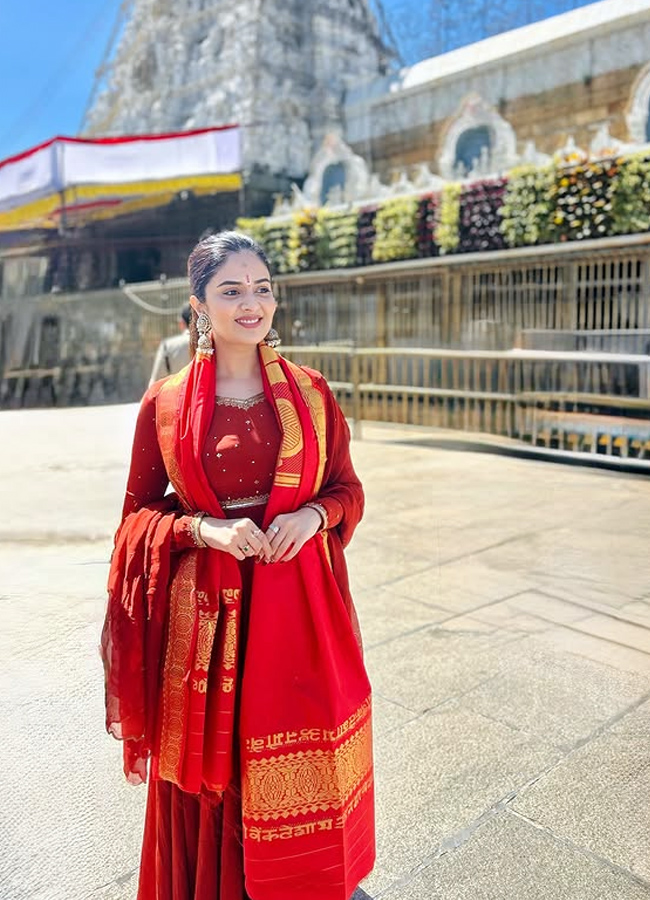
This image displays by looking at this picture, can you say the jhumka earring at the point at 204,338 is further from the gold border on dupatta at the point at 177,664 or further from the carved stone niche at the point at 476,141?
the carved stone niche at the point at 476,141

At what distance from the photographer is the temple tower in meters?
17.8

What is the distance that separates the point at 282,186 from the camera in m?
18.0

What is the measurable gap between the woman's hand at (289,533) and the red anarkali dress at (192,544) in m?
0.08

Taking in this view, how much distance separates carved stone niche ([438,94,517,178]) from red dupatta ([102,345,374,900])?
13.1m

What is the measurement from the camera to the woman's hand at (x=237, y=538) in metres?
1.60

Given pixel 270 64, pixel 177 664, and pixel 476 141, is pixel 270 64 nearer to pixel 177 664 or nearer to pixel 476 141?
pixel 476 141

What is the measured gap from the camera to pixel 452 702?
9.52 ft

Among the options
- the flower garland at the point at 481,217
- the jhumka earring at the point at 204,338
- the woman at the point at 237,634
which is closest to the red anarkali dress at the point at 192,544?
the woman at the point at 237,634

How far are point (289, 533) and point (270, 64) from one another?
732 inches

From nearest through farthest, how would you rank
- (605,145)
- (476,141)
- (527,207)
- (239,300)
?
(239,300)
(527,207)
(605,145)
(476,141)

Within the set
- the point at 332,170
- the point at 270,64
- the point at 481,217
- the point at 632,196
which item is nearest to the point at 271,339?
the point at 632,196

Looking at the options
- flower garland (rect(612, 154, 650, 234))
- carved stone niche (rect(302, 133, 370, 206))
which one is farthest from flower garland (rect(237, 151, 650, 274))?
carved stone niche (rect(302, 133, 370, 206))

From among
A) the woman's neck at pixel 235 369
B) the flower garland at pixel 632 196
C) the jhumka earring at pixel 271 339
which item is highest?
the flower garland at pixel 632 196

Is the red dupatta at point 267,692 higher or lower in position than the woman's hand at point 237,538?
lower
